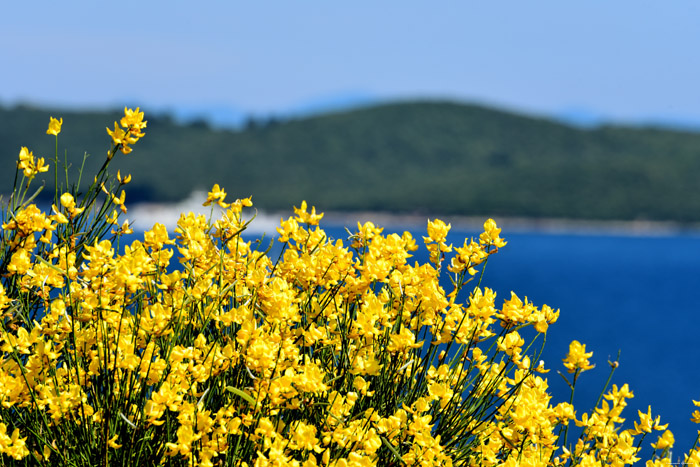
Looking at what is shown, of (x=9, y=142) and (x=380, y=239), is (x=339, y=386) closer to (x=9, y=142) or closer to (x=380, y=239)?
(x=380, y=239)

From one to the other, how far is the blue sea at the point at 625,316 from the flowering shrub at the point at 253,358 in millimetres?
3298

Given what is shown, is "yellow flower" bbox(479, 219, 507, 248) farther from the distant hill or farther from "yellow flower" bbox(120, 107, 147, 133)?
the distant hill

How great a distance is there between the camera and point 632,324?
4022 cm

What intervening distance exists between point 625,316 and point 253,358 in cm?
4403

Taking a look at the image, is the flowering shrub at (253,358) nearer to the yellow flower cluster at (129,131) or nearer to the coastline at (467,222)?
the yellow flower cluster at (129,131)

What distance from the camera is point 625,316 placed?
140 ft

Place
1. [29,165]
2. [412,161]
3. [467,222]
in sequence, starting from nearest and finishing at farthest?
[29,165] → [467,222] → [412,161]

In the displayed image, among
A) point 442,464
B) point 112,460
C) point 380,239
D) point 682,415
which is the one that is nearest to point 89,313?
point 112,460

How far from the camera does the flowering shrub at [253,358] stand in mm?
2293

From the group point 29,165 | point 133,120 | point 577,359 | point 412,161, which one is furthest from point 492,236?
point 412,161

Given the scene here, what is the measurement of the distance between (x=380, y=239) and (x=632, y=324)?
40.7m

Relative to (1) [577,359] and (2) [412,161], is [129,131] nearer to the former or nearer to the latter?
(1) [577,359]

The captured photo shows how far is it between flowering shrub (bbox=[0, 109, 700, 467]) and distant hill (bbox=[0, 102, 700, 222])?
99.8 m

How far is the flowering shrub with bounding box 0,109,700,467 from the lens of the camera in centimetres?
229
